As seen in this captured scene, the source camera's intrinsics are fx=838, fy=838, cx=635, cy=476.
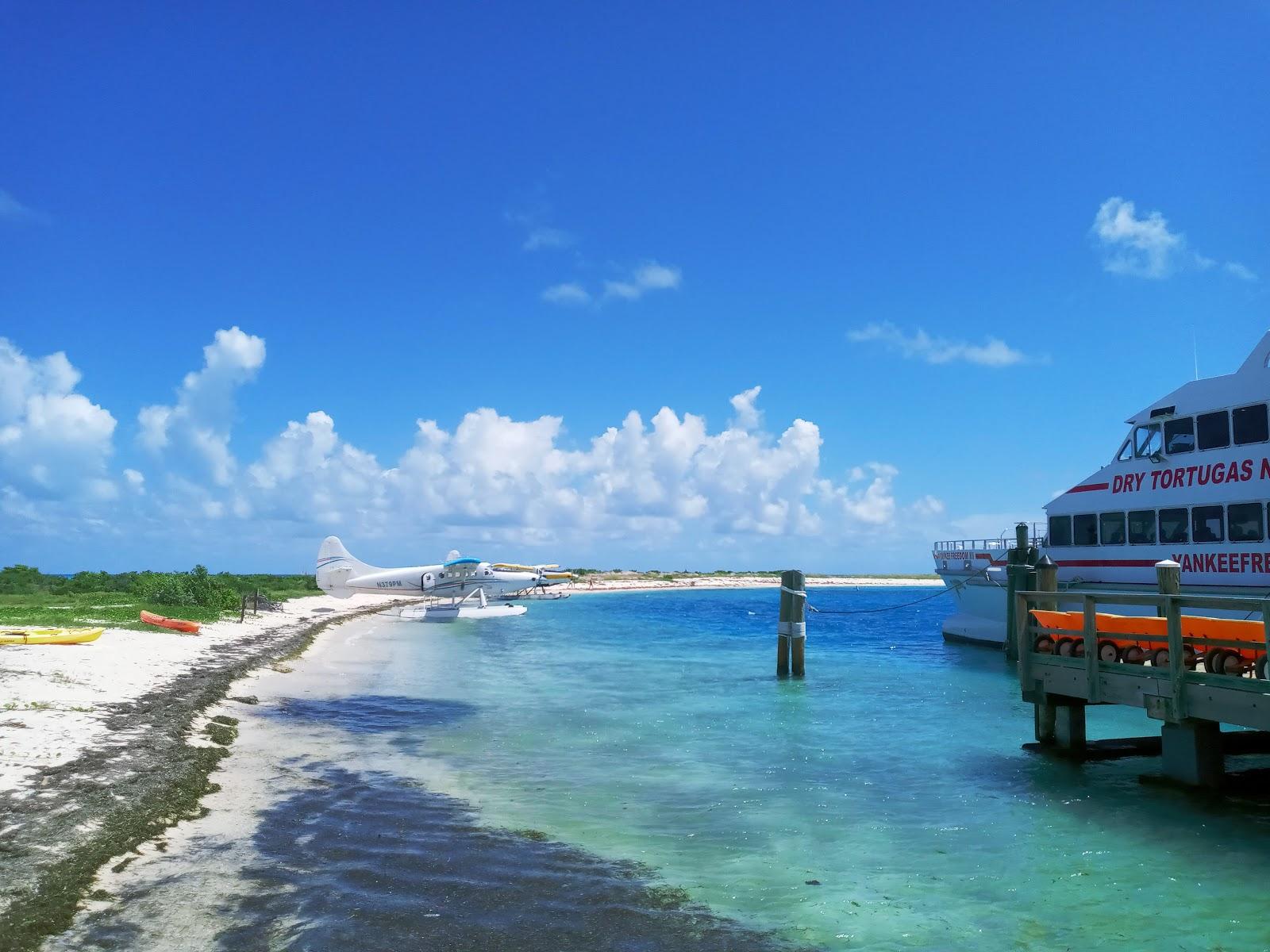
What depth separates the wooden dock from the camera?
10141 mm

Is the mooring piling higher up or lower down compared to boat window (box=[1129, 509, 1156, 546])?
lower down

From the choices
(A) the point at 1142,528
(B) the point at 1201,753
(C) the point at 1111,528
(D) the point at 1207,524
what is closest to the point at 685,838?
(B) the point at 1201,753

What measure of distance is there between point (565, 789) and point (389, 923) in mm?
5094

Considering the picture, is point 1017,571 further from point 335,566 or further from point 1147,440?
point 335,566

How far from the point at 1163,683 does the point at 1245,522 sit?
12.5 metres

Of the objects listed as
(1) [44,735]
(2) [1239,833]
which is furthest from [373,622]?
(2) [1239,833]

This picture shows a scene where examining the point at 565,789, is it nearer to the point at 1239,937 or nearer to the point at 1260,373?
the point at 1239,937

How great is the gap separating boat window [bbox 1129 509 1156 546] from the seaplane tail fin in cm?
4547

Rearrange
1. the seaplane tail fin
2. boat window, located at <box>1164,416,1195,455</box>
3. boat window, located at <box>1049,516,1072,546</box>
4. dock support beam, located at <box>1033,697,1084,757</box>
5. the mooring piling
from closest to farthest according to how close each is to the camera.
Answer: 1. dock support beam, located at <box>1033,697,1084,757</box>
2. boat window, located at <box>1164,416,1195,455</box>
3. the mooring piling
4. boat window, located at <box>1049,516,1072,546</box>
5. the seaplane tail fin

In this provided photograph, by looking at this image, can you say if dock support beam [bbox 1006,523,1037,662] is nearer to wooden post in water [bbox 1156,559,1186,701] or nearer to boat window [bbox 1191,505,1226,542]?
boat window [bbox 1191,505,1226,542]

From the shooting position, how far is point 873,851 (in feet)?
29.9

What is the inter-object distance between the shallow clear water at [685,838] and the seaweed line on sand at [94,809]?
334 millimetres

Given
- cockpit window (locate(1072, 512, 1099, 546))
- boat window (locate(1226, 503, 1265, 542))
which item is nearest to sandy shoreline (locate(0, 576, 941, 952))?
boat window (locate(1226, 503, 1265, 542))

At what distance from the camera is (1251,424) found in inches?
795
